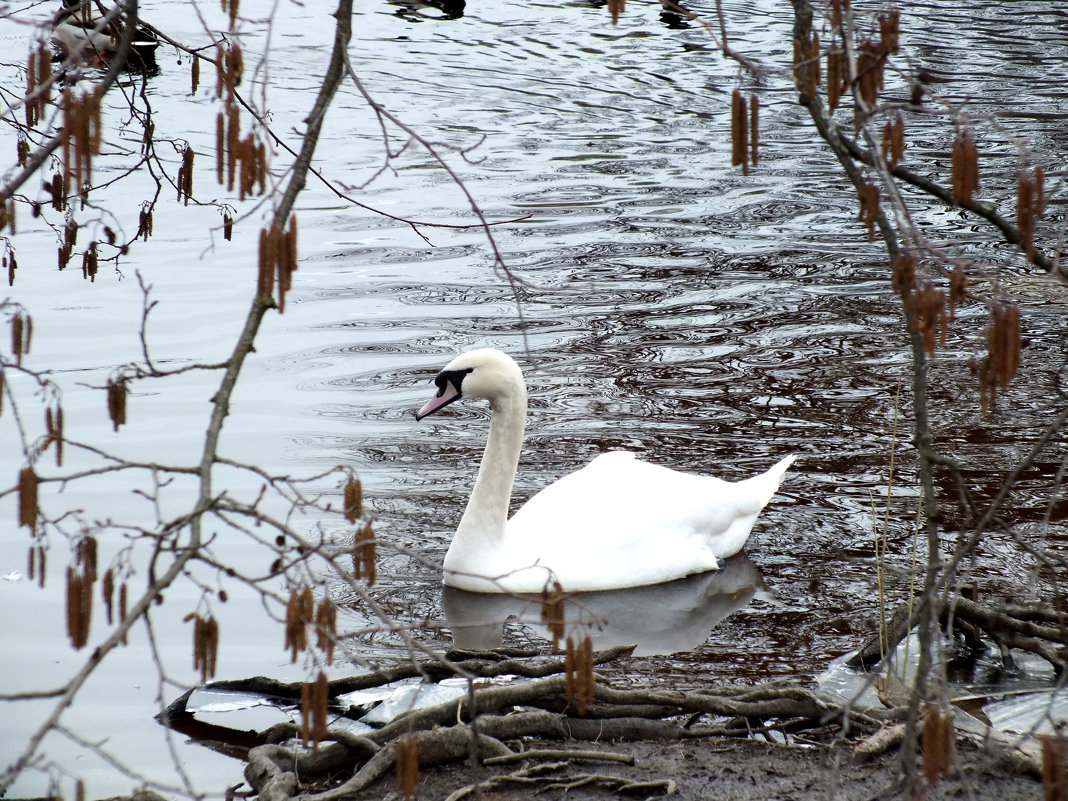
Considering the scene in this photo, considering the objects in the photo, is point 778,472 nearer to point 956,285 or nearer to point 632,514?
point 632,514

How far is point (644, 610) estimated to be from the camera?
6840mm

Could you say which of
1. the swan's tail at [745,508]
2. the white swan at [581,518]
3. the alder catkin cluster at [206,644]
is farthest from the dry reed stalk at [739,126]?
the swan's tail at [745,508]

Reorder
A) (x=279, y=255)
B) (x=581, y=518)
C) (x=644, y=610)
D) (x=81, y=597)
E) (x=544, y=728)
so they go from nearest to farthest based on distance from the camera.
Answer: (x=81, y=597) → (x=279, y=255) → (x=544, y=728) → (x=644, y=610) → (x=581, y=518)

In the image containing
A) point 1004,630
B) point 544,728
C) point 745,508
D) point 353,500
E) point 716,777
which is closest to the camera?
point 353,500

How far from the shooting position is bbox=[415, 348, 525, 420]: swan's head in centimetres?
712

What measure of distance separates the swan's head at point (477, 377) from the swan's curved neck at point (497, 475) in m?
0.07

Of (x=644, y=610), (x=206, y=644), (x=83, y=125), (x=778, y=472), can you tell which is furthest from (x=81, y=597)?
(x=778, y=472)

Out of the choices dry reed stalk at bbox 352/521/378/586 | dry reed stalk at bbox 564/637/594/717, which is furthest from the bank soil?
dry reed stalk at bbox 564/637/594/717

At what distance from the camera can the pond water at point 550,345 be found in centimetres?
638

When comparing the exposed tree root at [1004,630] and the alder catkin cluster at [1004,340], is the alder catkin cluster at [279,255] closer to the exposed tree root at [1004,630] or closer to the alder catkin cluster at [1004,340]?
the alder catkin cluster at [1004,340]

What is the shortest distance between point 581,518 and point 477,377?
88 centimetres

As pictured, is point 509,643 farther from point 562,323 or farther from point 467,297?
point 467,297

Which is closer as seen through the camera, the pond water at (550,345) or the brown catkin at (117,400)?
the brown catkin at (117,400)

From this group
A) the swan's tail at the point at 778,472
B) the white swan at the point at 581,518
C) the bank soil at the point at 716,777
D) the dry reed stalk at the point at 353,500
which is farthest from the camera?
the swan's tail at the point at 778,472
